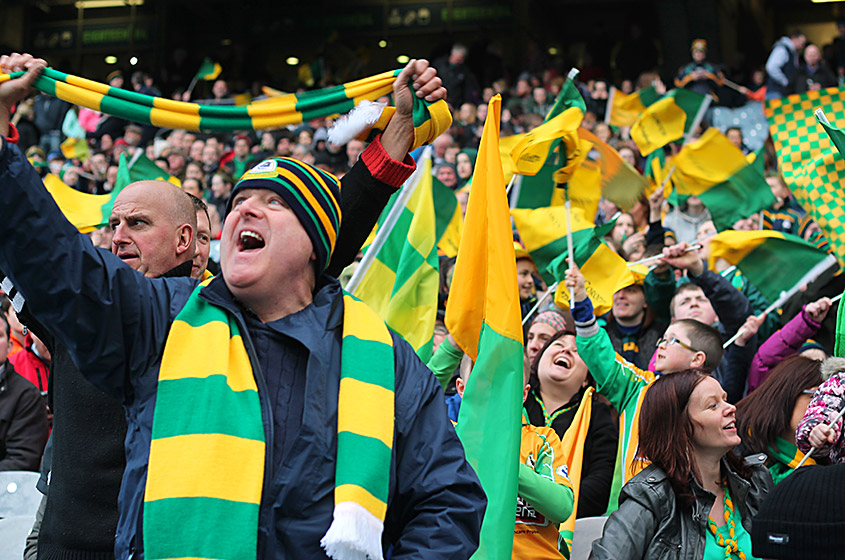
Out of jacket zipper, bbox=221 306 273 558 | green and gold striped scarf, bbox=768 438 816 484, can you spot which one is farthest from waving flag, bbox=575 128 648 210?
jacket zipper, bbox=221 306 273 558

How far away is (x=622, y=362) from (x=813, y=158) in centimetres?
194

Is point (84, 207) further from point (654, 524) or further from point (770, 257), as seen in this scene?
point (654, 524)

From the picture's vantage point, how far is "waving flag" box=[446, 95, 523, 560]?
3523 mm

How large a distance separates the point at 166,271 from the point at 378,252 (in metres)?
2.39

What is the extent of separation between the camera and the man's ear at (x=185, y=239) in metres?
3.26

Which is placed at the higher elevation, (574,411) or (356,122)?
(356,122)

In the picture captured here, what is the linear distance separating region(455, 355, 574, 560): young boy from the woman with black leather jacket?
202 mm

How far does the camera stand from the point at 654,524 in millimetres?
3807

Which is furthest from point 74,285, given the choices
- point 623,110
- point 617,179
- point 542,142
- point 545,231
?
point 623,110

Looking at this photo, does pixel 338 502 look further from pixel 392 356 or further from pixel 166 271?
pixel 166 271

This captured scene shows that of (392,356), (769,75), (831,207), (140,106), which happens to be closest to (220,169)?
(769,75)

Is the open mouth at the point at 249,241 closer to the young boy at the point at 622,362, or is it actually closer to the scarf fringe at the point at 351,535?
the scarf fringe at the point at 351,535

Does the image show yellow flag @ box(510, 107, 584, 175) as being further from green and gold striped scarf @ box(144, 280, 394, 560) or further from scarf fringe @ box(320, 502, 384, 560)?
scarf fringe @ box(320, 502, 384, 560)

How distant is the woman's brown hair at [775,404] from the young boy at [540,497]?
98cm
